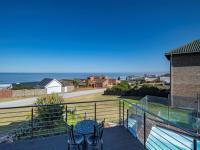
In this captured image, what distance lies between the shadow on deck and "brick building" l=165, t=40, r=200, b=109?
9540 millimetres

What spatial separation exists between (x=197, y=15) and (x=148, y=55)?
46.6 feet

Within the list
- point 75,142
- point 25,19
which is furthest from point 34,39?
point 75,142

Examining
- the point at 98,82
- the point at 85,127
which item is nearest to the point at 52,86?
the point at 98,82

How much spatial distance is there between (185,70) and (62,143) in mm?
12147

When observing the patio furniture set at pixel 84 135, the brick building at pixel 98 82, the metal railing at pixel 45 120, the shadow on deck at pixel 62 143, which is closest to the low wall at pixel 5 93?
the brick building at pixel 98 82

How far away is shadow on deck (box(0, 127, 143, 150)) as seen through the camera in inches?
172

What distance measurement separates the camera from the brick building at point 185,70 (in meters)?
13.8

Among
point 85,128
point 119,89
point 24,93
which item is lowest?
point 24,93

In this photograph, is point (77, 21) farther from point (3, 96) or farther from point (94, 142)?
point (3, 96)

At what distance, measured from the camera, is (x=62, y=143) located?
4617 millimetres

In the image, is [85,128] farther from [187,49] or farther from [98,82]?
[98,82]

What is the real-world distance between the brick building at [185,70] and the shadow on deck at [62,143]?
9.54 metres

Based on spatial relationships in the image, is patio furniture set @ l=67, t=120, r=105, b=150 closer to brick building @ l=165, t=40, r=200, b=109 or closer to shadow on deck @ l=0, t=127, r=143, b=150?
shadow on deck @ l=0, t=127, r=143, b=150

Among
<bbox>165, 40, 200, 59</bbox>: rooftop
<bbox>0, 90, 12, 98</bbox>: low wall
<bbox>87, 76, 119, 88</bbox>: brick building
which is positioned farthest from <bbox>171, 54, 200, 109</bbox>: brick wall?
<bbox>87, 76, 119, 88</bbox>: brick building
